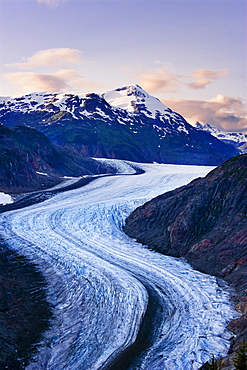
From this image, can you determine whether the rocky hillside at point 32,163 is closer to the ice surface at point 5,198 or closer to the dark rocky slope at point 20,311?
the ice surface at point 5,198

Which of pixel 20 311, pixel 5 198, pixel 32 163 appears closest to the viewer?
pixel 20 311

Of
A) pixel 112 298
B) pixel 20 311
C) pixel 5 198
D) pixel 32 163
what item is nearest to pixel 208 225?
pixel 112 298

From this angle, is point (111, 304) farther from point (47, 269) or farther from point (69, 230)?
point (69, 230)

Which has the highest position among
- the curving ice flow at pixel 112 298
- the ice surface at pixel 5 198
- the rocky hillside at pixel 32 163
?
the rocky hillside at pixel 32 163

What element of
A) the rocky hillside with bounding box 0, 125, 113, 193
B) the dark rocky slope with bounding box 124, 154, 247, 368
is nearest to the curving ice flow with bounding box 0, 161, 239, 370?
the dark rocky slope with bounding box 124, 154, 247, 368

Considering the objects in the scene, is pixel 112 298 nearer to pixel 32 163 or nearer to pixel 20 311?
pixel 20 311

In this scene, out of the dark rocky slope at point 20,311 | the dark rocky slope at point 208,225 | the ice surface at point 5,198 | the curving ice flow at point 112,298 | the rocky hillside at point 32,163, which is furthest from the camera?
the rocky hillside at point 32,163

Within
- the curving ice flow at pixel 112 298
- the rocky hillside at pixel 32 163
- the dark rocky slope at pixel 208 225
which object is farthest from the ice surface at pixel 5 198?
the dark rocky slope at pixel 208 225
